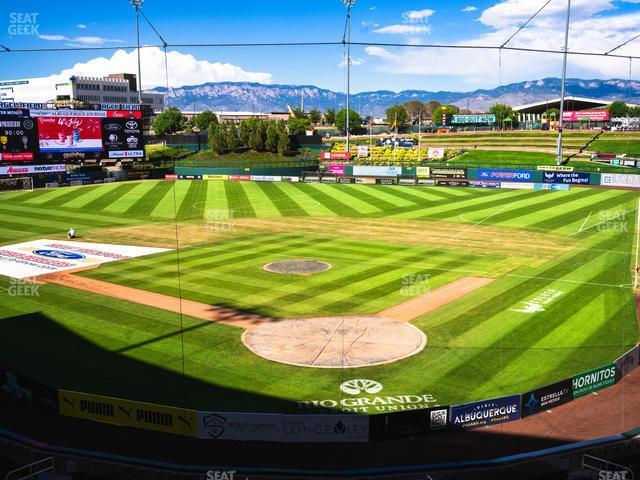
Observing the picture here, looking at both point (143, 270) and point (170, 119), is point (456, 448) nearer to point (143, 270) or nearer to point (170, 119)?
point (143, 270)

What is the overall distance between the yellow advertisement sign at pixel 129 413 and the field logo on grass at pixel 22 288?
50.9ft

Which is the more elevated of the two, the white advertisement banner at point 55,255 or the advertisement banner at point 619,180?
the advertisement banner at point 619,180

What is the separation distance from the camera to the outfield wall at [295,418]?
16.3 metres

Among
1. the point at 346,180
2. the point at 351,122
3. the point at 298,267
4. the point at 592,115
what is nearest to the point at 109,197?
the point at 346,180

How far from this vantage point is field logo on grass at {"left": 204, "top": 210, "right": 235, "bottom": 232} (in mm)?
51844

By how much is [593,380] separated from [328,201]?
164 feet

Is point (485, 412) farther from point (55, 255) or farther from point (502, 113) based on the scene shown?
point (502, 113)

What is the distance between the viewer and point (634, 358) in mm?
21797

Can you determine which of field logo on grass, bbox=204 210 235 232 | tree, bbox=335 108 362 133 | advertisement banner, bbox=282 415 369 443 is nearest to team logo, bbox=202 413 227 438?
advertisement banner, bbox=282 415 369 443

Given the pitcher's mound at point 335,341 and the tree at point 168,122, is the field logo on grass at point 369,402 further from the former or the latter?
the tree at point 168,122

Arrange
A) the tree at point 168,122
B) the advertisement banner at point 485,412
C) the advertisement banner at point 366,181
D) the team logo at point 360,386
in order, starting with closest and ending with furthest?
the advertisement banner at point 485,412
the team logo at point 360,386
the advertisement banner at point 366,181
the tree at point 168,122

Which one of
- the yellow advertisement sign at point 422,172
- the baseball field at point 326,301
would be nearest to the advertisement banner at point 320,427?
the baseball field at point 326,301

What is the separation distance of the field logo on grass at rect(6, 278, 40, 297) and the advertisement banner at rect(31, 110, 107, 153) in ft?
145

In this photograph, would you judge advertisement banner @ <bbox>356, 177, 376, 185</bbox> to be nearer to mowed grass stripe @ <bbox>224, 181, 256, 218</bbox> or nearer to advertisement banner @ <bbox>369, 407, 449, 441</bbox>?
mowed grass stripe @ <bbox>224, 181, 256, 218</bbox>
